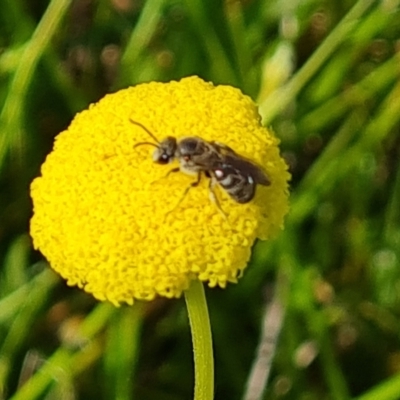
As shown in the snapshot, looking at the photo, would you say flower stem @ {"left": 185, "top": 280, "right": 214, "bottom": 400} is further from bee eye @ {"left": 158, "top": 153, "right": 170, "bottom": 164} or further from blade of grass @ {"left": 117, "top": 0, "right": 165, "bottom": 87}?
blade of grass @ {"left": 117, "top": 0, "right": 165, "bottom": 87}

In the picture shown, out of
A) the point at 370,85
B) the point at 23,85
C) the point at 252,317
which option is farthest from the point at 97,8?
the point at 252,317

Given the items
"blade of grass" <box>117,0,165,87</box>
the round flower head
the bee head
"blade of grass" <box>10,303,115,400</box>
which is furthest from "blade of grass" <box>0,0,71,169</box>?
the bee head

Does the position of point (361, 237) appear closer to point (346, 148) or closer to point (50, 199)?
point (346, 148)

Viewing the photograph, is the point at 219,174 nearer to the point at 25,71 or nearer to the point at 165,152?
the point at 165,152

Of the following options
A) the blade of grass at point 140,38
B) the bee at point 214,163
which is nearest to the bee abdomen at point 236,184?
the bee at point 214,163

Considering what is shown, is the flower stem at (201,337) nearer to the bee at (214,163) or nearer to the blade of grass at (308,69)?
the bee at (214,163)

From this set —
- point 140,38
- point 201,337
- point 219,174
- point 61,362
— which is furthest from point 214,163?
point 140,38
